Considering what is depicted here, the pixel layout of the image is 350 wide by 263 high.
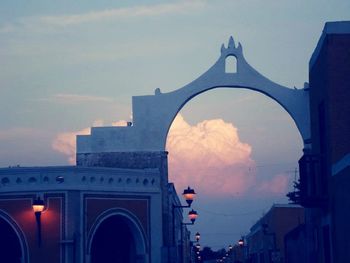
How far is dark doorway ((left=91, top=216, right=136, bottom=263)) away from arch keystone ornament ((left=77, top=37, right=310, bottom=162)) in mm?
3289

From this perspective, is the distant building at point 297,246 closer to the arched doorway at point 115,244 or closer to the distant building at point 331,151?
the arched doorway at point 115,244

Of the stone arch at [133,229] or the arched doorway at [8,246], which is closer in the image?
the arched doorway at [8,246]

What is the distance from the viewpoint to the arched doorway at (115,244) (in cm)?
2941

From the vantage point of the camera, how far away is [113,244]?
99.7 ft

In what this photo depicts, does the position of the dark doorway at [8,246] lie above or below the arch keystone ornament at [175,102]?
below

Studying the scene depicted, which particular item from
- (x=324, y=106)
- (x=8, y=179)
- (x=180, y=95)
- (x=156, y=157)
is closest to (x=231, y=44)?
(x=180, y=95)

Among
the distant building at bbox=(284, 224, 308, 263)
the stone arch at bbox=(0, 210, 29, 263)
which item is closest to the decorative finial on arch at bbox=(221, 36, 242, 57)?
the distant building at bbox=(284, 224, 308, 263)

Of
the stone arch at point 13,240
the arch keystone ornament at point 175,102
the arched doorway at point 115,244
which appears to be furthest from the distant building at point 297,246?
the stone arch at point 13,240

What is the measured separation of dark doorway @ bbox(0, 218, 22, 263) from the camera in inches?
1099

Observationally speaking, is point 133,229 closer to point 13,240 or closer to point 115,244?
point 115,244

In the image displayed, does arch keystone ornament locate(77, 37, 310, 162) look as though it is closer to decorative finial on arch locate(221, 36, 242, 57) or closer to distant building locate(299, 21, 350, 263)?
decorative finial on arch locate(221, 36, 242, 57)

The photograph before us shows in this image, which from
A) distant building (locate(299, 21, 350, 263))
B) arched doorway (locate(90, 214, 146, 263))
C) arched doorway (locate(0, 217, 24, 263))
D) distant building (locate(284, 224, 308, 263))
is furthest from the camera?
arched doorway (locate(90, 214, 146, 263))

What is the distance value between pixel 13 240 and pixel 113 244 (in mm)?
3986

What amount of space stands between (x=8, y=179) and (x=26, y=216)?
1387 millimetres
